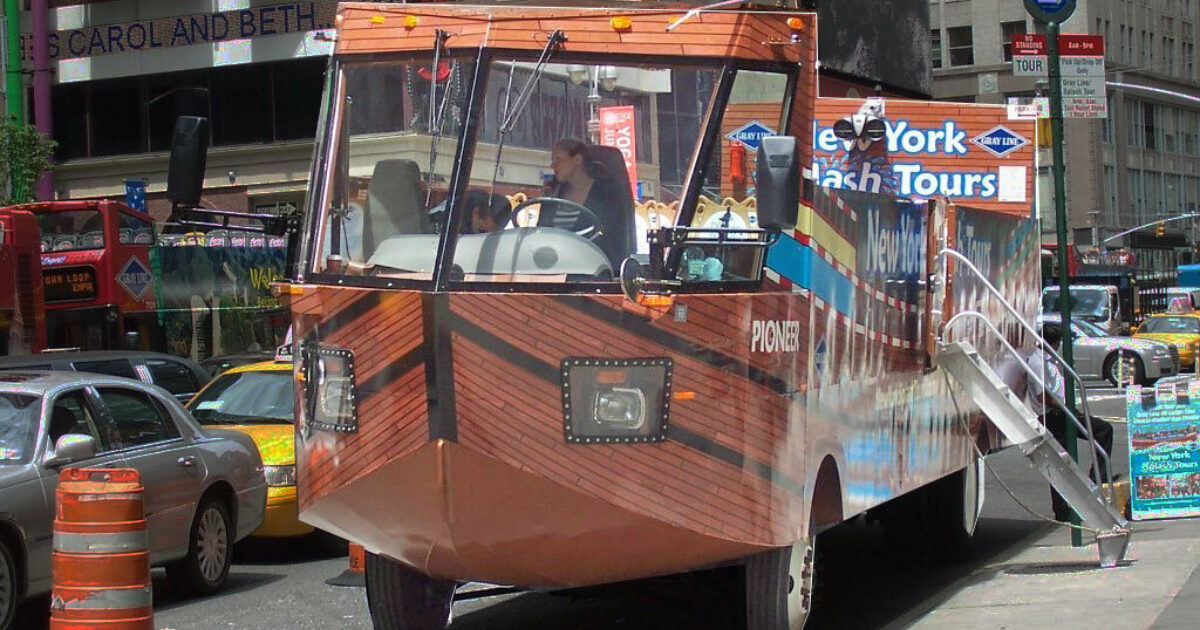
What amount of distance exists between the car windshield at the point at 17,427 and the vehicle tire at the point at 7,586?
0.62 meters

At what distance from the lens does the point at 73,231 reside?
2419 cm

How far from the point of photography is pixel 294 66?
39.3 meters

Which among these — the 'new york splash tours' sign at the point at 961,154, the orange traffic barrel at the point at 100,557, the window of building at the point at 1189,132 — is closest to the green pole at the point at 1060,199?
the 'new york splash tours' sign at the point at 961,154

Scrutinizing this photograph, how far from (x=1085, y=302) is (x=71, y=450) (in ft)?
127

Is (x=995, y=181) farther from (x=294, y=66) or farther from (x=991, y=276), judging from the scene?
(x=294, y=66)

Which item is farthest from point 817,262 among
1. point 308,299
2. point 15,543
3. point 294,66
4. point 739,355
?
point 294,66

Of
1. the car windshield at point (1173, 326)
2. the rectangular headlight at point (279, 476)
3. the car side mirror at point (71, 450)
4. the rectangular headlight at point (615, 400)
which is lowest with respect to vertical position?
the car windshield at point (1173, 326)

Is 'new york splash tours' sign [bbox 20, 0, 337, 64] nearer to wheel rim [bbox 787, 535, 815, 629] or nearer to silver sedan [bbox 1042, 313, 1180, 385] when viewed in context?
silver sedan [bbox 1042, 313, 1180, 385]

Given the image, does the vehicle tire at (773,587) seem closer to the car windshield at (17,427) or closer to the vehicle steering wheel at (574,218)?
the vehicle steering wheel at (574,218)

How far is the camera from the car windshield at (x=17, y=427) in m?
9.80

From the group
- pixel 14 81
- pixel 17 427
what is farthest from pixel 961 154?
pixel 14 81

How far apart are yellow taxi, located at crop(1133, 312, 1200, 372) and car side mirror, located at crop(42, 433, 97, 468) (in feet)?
101

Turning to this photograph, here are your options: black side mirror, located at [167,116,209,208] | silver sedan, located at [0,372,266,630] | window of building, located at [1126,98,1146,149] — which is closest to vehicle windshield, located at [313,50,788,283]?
black side mirror, located at [167,116,209,208]

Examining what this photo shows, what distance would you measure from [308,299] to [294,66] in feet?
110
